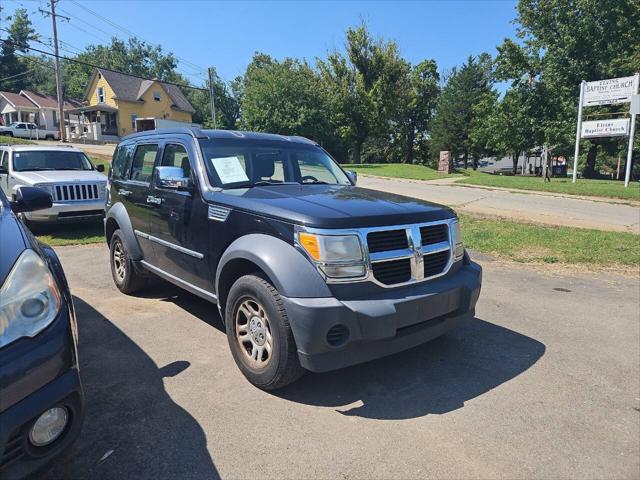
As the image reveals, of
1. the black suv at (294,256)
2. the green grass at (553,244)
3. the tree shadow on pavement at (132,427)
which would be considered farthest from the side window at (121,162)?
the green grass at (553,244)

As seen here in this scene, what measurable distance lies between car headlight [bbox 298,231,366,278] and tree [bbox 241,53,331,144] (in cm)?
3274

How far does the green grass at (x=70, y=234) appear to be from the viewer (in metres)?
8.76

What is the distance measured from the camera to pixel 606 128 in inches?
883

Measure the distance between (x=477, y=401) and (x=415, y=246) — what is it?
1.21 metres

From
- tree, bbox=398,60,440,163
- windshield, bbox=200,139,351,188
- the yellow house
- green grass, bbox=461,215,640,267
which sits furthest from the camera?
tree, bbox=398,60,440,163

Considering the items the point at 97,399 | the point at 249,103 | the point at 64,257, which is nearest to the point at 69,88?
the point at 249,103

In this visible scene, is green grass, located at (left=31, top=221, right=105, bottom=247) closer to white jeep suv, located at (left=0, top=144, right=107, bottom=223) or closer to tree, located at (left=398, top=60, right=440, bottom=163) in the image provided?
white jeep suv, located at (left=0, top=144, right=107, bottom=223)

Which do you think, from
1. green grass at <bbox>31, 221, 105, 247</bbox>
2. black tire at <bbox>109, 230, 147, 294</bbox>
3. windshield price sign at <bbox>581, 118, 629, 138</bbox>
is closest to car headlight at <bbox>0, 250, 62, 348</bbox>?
black tire at <bbox>109, 230, 147, 294</bbox>

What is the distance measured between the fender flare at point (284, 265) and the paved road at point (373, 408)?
861mm

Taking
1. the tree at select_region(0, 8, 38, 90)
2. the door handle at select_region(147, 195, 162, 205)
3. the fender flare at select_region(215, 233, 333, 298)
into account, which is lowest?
the fender flare at select_region(215, 233, 333, 298)

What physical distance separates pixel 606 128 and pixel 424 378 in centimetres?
2384

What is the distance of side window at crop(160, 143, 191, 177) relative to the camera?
174 inches

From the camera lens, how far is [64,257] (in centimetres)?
761

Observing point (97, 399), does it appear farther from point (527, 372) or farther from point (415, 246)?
point (527, 372)
